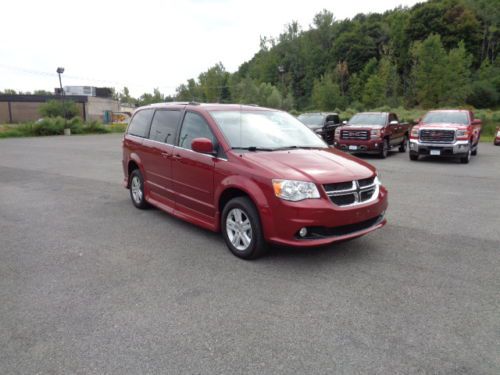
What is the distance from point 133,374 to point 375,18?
384ft

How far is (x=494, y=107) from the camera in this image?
6975 centimetres

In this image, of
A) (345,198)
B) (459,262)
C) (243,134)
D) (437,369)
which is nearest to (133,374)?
(437,369)

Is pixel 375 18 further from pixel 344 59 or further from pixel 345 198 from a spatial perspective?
pixel 345 198

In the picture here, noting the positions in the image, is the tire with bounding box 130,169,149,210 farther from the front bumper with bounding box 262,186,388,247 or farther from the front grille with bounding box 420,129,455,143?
the front grille with bounding box 420,129,455,143

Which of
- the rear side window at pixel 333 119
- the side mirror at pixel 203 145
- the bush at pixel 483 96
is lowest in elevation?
the side mirror at pixel 203 145

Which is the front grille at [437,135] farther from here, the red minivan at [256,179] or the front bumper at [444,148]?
the red minivan at [256,179]

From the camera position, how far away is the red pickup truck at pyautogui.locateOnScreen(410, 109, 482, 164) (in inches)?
529

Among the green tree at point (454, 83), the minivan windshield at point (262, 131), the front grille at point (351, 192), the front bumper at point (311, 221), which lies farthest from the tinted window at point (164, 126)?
the green tree at point (454, 83)

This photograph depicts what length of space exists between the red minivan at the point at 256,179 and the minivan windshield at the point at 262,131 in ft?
0.05

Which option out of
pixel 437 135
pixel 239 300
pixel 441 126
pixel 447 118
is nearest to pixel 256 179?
pixel 239 300

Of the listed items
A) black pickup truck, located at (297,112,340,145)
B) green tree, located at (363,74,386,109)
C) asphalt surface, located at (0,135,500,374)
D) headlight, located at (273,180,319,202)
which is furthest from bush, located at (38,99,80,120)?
headlight, located at (273,180,319,202)

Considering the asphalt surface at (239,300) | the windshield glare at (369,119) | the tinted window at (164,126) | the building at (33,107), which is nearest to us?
the asphalt surface at (239,300)

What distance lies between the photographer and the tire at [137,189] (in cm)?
689

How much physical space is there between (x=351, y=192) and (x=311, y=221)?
0.65 meters
